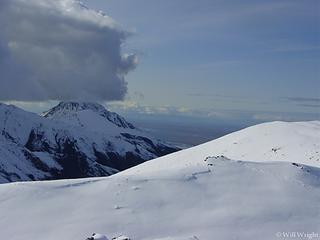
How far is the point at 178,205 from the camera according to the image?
24438 millimetres

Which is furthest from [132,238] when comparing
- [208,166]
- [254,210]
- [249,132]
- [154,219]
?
[249,132]

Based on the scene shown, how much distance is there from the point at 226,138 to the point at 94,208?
50.0 metres

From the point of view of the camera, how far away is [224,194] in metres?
26.1

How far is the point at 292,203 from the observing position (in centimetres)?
2511

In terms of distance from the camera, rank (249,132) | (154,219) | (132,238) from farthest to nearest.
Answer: (249,132) → (154,219) → (132,238)

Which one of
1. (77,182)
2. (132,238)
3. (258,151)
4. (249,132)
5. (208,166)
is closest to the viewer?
(132,238)

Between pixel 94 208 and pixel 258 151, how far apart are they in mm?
36782

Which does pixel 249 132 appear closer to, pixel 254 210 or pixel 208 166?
pixel 208 166

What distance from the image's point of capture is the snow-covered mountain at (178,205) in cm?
2145

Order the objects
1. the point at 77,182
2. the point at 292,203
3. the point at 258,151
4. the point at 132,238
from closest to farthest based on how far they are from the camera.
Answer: the point at 132,238 → the point at 292,203 → the point at 77,182 → the point at 258,151

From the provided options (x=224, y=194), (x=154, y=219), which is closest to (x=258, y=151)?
(x=224, y=194)

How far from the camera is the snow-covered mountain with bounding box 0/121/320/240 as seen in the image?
845 inches

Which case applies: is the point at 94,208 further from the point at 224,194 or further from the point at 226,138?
the point at 226,138

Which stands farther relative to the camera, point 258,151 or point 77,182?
point 258,151
